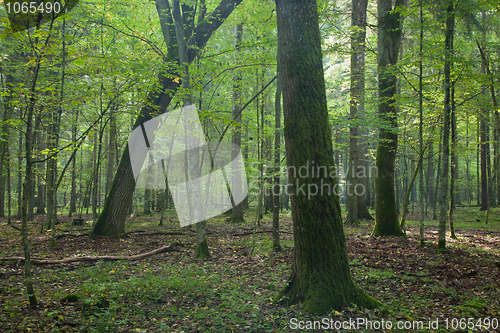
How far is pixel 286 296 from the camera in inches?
158

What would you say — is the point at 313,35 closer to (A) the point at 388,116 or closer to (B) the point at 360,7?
(A) the point at 388,116

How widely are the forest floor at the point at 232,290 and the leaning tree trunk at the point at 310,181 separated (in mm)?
258

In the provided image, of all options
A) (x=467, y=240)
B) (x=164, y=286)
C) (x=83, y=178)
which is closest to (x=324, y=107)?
(x=164, y=286)

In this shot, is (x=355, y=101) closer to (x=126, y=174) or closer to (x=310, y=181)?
(x=310, y=181)

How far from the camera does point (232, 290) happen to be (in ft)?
15.7

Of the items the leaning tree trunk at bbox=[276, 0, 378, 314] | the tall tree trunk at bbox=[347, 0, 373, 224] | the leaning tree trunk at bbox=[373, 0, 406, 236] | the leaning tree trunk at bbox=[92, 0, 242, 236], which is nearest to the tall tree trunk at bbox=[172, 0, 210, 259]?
the leaning tree trunk at bbox=[92, 0, 242, 236]

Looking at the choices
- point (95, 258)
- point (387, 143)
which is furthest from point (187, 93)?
point (387, 143)

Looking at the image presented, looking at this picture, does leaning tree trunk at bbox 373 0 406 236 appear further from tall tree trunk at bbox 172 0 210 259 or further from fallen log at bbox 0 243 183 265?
fallen log at bbox 0 243 183 265

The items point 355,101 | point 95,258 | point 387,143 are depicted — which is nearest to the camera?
point 95,258

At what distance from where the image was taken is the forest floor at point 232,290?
343 centimetres

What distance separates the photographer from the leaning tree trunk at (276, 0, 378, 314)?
3730 mm

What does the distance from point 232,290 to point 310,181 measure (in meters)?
2.61

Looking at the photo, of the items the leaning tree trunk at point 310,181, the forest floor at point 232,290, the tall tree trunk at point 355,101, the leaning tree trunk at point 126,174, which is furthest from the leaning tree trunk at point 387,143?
the leaning tree trunk at point 126,174

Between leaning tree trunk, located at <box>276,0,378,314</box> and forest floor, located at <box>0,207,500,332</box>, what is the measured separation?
0.26 metres
